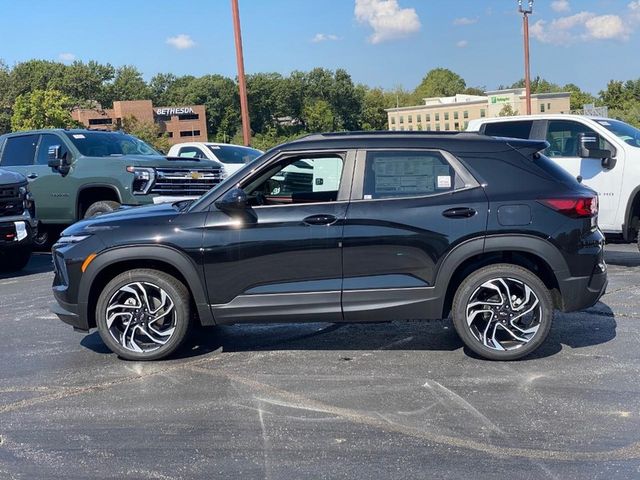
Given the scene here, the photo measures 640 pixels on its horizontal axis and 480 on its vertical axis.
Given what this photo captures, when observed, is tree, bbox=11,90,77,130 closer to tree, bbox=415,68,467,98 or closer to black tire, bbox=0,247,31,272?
black tire, bbox=0,247,31,272

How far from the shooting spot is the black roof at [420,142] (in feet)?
18.0

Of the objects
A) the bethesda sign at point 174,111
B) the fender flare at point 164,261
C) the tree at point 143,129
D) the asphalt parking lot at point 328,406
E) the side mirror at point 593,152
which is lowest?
the asphalt parking lot at point 328,406

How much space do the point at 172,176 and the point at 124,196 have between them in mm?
1252

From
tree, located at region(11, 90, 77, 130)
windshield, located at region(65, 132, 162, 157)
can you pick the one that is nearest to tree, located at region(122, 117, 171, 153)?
tree, located at region(11, 90, 77, 130)

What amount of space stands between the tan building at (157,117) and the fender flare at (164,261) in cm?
9314

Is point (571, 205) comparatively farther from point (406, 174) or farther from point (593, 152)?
point (593, 152)

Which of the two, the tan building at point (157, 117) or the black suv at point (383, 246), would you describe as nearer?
the black suv at point (383, 246)

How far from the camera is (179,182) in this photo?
34.2 ft

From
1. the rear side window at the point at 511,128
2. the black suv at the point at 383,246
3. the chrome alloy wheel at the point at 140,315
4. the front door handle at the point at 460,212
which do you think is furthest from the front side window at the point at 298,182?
the rear side window at the point at 511,128

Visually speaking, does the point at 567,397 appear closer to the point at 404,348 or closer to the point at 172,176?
the point at 404,348

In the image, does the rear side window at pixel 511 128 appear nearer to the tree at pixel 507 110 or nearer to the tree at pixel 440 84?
the tree at pixel 507 110

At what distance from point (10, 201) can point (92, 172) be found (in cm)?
163

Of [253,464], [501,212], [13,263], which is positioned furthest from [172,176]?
[253,464]

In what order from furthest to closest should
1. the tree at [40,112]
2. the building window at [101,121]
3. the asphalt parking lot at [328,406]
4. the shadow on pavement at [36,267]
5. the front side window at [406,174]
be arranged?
the building window at [101,121]
the tree at [40,112]
the shadow on pavement at [36,267]
the front side window at [406,174]
the asphalt parking lot at [328,406]
